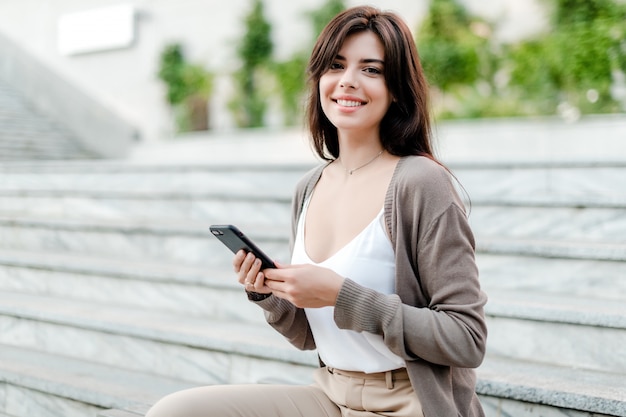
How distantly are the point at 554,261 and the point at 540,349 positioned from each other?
48 cm

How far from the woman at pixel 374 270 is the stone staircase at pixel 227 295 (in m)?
0.82

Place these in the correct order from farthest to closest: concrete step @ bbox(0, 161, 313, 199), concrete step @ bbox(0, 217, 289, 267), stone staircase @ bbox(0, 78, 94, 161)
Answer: stone staircase @ bbox(0, 78, 94, 161) → concrete step @ bbox(0, 161, 313, 199) → concrete step @ bbox(0, 217, 289, 267)

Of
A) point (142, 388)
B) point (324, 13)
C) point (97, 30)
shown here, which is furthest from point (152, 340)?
point (97, 30)

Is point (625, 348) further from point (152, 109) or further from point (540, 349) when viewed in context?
point (152, 109)

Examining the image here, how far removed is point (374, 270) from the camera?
5.19ft

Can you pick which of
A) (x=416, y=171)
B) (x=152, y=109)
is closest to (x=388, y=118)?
(x=416, y=171)

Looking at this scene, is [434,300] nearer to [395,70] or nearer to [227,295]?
[395,70]

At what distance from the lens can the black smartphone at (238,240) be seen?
1.51m

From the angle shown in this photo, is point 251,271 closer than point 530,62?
Yes

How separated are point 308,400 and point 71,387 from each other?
1.54 m

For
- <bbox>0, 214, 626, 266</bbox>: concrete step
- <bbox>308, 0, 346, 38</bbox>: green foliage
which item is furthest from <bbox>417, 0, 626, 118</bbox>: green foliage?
<bbox>0, 214, 626, 266</bbox>: concrete step

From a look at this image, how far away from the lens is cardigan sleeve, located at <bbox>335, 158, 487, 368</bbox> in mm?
1440

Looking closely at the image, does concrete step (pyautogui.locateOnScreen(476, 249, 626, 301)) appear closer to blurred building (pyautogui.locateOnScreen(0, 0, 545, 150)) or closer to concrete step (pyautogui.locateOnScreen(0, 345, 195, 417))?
concrete step (pyautogui.locateOnScreen(0, 345, 195, 417))

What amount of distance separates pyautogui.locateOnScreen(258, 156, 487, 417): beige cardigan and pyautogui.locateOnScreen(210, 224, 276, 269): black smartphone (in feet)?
0.64
